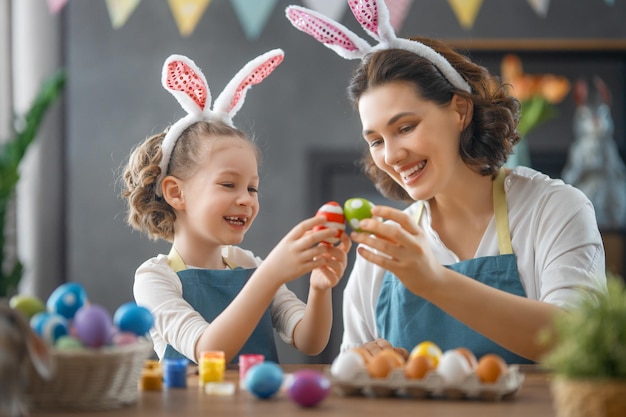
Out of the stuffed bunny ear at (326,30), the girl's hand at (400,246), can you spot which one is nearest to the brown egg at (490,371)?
the girl's hand at (400,246)

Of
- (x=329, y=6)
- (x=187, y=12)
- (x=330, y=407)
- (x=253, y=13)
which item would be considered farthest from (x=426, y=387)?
(x=253, y=13)

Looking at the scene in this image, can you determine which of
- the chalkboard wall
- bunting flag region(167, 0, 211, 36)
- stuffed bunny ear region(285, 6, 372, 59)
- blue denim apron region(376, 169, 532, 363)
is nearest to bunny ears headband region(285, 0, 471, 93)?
stuffed bunny ear region(285, 6, 372, 59)

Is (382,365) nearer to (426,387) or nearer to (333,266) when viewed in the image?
(426,387)

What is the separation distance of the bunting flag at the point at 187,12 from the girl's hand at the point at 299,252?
3.27 metres

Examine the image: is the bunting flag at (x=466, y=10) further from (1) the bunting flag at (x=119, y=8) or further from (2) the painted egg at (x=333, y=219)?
(2) the painted egg at (x=333, y=219)

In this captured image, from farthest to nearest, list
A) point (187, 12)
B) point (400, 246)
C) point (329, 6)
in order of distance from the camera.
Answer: point (187, 12), point (329, 6), point (400, 246)

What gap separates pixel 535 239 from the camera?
1.89m

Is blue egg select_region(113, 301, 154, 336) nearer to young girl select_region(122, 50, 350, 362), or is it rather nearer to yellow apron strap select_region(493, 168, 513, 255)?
young girl select_region(122, 50, 350, 362)

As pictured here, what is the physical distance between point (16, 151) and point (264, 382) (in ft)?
7.24

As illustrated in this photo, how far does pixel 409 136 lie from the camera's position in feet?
6.18

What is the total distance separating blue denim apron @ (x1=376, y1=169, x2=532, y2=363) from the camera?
6.04ft

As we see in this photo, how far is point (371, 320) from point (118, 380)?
0.95 m

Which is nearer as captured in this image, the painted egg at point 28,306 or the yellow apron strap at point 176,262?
the painted egg at point 28,306

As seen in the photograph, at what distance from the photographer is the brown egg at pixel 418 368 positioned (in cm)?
124
